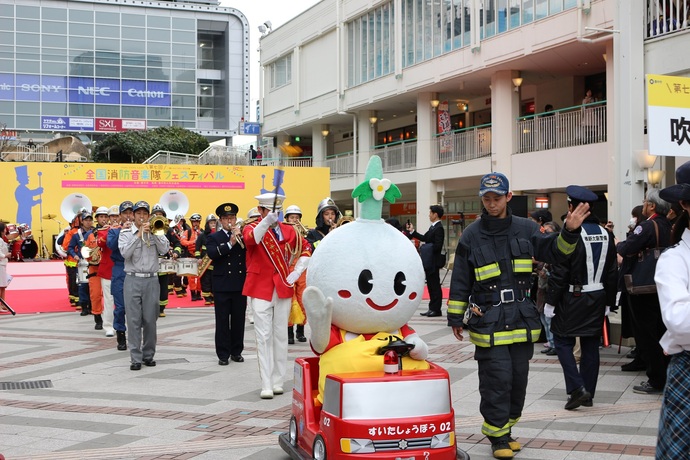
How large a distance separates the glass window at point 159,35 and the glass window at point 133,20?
0.96 meters

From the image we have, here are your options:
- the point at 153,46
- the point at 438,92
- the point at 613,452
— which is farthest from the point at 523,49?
the point at 153,46

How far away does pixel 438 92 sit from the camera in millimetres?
29938

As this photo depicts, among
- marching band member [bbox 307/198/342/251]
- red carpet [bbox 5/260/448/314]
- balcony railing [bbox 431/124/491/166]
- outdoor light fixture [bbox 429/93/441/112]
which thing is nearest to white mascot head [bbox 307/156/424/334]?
marching band member [bbox 307/198/342/251]

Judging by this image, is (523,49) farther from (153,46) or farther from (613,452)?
(153,46)

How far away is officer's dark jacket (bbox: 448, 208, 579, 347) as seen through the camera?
558 centimetres

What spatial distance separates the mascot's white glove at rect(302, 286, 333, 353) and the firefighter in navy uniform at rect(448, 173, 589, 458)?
0.98 m

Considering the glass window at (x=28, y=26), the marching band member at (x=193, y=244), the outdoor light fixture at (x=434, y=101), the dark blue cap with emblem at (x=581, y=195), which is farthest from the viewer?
the glass window at (x=28, y=26)

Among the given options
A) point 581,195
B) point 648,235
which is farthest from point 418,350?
point 648,235

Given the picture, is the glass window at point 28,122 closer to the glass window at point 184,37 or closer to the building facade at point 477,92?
the glass window at point 184,37

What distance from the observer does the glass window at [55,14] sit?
60.0 m

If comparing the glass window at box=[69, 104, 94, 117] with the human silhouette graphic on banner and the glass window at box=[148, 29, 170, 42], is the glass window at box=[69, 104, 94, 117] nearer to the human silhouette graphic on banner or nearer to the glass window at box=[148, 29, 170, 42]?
the glass window at box=[148, 29, 170, 42]

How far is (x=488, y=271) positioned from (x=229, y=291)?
15.6 feet

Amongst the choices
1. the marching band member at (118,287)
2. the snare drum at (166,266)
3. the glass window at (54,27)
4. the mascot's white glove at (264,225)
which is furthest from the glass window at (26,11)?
the mascot's white glove at (264,225)

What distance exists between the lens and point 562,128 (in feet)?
75.7
